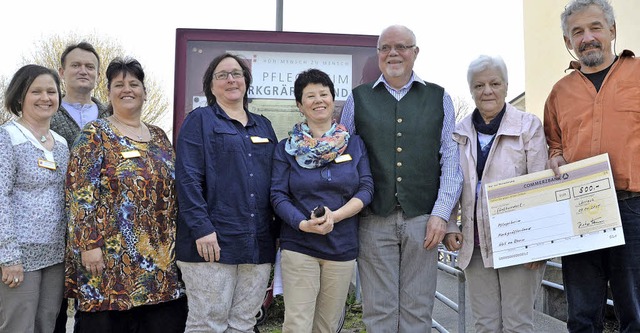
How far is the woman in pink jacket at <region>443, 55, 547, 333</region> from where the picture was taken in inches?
118

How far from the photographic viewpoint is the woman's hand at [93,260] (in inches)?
115

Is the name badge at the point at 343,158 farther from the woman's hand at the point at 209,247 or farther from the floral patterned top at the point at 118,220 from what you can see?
the floral patterned top at the point at 118,220

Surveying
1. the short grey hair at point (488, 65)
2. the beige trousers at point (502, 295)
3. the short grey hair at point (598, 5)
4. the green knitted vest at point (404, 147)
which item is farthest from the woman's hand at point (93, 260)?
the short grey hair at point (598, 5)

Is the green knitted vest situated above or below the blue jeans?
above

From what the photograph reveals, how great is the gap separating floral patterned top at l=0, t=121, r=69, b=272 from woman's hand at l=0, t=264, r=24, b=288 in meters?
0.03

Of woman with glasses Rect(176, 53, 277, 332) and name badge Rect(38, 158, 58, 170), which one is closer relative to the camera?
woman with glasses Rect(176, 53, 277, 332)

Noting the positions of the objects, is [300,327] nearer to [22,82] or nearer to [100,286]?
[100,286]

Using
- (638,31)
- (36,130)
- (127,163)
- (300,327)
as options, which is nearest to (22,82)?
(36,130)

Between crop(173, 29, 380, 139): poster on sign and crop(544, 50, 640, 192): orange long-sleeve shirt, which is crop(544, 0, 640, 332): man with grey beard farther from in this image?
crop(173, 29, 380, 139): poster on sign

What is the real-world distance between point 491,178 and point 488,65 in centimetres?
63

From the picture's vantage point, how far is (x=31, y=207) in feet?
9.80

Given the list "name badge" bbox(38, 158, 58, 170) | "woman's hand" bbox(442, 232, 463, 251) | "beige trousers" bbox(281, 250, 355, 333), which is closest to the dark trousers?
"beige trousers" bbox(281, 250, 355, 333)

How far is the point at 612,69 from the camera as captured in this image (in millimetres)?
2963

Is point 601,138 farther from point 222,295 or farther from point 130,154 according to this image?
point 130,154
